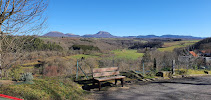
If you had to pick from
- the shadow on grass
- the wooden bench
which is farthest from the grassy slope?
the wooden bench

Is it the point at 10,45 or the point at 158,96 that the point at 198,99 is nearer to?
the point at 158,96

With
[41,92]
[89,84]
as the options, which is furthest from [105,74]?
[41,92]

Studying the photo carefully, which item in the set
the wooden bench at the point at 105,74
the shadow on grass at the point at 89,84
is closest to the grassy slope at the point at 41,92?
the shadow on grass at the point at 89,84

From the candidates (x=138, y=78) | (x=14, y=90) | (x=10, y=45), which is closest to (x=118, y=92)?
(x=138, y=78)

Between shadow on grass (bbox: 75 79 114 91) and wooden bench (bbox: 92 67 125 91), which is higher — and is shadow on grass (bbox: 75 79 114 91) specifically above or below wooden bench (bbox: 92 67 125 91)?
below

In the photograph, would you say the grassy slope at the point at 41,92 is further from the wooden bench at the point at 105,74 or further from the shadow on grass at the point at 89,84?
the wooden bench at the point at 105,74

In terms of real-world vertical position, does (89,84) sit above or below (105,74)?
below

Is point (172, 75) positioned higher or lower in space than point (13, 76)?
lower

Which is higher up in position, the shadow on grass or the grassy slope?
the grassy slope

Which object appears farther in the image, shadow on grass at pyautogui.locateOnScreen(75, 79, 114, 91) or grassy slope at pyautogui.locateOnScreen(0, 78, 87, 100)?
shadow on grass at pyautogui.locateOnScreen(75, 79, 114, 91)

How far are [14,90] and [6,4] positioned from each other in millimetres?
2555

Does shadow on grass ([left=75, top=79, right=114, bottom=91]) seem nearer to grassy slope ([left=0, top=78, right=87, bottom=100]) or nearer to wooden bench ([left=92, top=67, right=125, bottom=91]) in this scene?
wooden bench ([left=92, top=67, right=125, bottom=91])

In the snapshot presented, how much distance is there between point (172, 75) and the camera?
945 centimetres

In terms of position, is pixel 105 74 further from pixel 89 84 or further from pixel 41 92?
pixel 41 92
